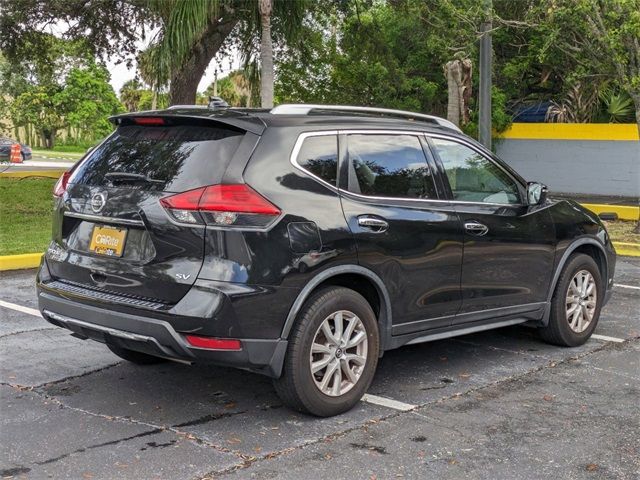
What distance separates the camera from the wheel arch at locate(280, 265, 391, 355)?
4410 millimetres

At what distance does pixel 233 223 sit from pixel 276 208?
263 millimetres

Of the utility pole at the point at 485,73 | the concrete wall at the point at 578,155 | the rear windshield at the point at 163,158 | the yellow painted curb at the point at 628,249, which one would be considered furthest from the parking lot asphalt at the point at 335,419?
the concrete wall at the point at 578,155

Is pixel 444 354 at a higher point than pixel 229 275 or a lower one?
lower

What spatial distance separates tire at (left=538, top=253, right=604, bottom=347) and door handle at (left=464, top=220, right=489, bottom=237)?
106cm

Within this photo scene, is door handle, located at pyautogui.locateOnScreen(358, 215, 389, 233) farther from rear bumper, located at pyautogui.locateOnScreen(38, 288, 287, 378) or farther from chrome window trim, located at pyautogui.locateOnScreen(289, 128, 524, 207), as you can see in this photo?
rear bumper, located at pyautogui.locateOnScreen(38, 288, 287, 378)

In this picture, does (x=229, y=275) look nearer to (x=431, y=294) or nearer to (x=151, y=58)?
(x=431, y=294)

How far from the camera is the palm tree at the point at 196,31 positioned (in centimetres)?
1285

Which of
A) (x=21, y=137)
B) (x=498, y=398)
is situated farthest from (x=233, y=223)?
(x=21, y=137)

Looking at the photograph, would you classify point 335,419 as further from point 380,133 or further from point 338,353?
point 380,133

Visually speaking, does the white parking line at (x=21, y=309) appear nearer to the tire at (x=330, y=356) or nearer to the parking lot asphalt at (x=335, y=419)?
the parking lot asphalt at (x=335, y=419)

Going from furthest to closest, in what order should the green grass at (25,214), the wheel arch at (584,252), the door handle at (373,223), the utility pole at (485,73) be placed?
the utility pole at (485,73), the green grass at (25,214), the wheel arch at (584,252), the door handle at (373,223)

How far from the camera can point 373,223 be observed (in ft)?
15.9

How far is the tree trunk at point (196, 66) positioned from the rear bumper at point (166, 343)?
1355cm

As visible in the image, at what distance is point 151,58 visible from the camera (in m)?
14.1
